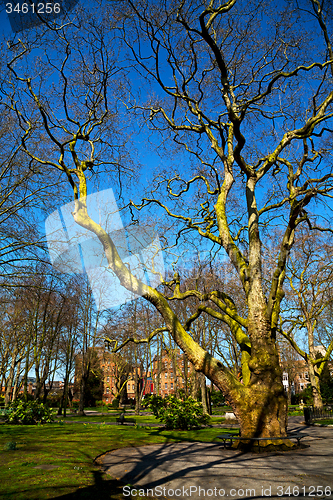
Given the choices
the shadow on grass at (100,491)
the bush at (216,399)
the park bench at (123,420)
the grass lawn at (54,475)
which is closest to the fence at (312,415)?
the park bench at (123,420)

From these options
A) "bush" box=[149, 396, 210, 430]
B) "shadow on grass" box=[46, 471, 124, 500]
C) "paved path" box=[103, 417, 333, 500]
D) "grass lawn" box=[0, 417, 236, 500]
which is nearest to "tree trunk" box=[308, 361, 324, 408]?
"bush" box=[149, 396, 210, 430]

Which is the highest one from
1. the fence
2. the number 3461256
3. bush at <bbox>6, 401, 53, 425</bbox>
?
the number 3461256

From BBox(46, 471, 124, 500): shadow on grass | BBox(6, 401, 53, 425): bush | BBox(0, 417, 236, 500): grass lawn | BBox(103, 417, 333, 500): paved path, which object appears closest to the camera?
BBox(46, 471, 124, 500): shadow on grass

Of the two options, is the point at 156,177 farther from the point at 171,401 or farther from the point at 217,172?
the point at 171,401

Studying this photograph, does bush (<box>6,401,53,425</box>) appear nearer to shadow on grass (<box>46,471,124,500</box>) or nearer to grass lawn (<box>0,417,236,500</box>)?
grass lawn (<box>0,417,236,500</box>)

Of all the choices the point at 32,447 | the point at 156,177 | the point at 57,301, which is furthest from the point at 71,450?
the point at 57,301

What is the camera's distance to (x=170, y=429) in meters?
14.5

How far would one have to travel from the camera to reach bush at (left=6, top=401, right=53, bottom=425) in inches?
669

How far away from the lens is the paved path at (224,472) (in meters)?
4.63

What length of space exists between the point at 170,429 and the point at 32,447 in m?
7.68

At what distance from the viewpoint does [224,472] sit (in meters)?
5.75

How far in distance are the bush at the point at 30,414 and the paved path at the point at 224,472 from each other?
1085 centimetres

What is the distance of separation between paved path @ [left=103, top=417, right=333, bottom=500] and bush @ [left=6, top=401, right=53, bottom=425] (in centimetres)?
1085

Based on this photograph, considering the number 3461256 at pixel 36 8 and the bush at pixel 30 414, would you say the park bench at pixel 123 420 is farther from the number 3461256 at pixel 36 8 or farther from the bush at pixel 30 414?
the number 3461256 at pixel 36 8
